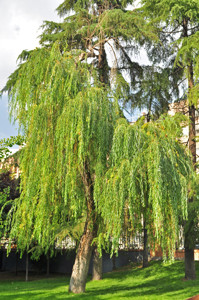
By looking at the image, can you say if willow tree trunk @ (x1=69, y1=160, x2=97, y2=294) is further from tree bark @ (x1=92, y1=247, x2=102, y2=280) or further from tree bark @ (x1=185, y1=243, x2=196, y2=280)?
tree bark @ (x1=92, y1=247, x2=102, y2=280)

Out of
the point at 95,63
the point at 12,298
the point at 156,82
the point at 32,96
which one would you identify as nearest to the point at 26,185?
the point at 32,96

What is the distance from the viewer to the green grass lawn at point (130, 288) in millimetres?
10453

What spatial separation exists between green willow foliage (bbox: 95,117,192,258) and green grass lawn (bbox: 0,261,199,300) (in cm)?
276

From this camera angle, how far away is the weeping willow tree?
8.98 metres

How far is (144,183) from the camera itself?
346 inches

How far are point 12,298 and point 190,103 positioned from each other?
408 inches

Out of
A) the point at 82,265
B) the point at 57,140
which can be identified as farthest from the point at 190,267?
the point at 57,140

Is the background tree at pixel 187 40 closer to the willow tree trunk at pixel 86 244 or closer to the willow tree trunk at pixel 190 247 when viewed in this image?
the willow tree trunk at pixel 190 247

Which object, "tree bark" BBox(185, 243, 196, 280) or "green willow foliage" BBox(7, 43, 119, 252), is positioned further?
"tree bark" BBox(185, 243, 196, 280)

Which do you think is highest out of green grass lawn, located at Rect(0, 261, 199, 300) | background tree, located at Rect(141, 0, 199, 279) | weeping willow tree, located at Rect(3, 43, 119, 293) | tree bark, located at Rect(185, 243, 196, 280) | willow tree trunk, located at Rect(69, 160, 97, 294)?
background tree, located at Rect(141, 0, 199, 279)

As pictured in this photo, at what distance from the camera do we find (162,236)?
8508 millimetres

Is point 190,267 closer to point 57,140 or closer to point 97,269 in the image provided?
point 97,269

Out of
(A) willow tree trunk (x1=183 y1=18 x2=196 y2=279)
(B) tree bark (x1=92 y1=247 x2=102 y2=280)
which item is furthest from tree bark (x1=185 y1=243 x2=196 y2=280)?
(B) tree bark (x1=92 y1=247 x2=102 y2=280)

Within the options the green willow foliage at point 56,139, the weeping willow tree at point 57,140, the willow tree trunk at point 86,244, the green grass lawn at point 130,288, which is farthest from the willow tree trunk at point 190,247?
the green willow foliage at point 56,139
